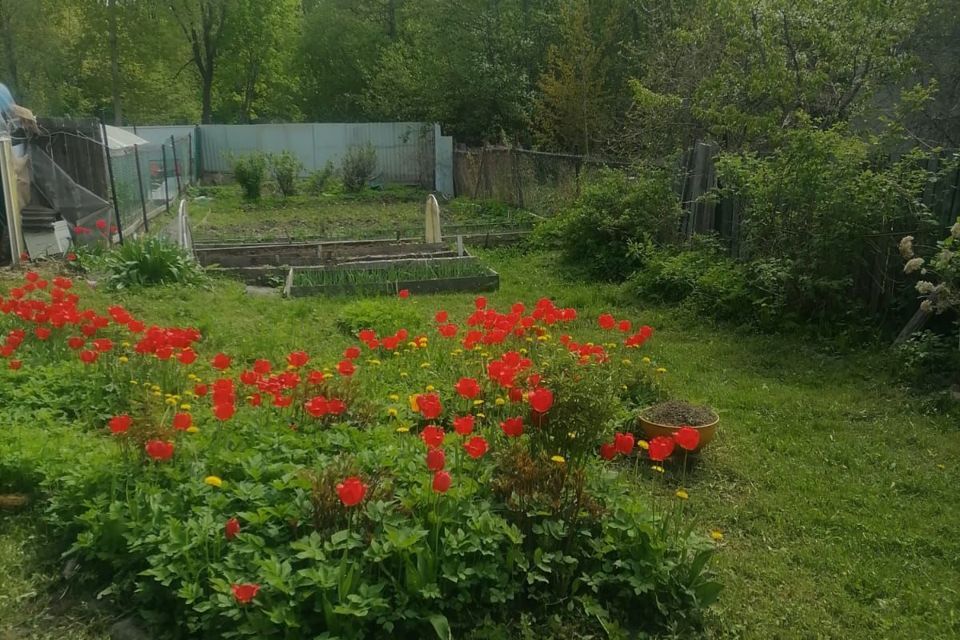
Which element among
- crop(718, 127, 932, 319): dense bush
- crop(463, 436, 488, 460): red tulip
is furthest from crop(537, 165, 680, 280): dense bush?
crop(463, 436, 488, 460): red tulip

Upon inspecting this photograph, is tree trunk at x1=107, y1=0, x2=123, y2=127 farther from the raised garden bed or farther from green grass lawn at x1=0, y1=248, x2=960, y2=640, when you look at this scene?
green grass lawn at x1=0, y1=248, x2=960, y2=640

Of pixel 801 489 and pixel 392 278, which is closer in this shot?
pixel 801 489

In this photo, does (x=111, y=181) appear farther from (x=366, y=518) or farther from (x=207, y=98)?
(x=207, y=98)

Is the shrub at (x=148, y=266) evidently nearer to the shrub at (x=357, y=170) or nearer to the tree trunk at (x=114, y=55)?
the shrub at (x=357, y=170)

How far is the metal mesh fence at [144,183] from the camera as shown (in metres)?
11.5

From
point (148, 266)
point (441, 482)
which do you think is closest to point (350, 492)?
point (441, 482)

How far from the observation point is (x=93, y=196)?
10.2m

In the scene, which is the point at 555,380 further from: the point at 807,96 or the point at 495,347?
the point at 807,96

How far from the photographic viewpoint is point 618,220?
945cm

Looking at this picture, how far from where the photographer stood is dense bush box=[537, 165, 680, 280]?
9.28 m

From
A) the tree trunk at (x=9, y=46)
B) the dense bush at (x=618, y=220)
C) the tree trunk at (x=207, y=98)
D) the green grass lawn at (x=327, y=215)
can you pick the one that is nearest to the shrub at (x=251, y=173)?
the green grass lawn at (x=327, y=215)

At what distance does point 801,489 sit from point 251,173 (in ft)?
57.0

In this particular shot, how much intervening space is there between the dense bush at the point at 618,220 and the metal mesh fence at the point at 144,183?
21.1 feet

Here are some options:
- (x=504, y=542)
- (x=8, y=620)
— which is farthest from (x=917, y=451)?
(x=8, y=620)
